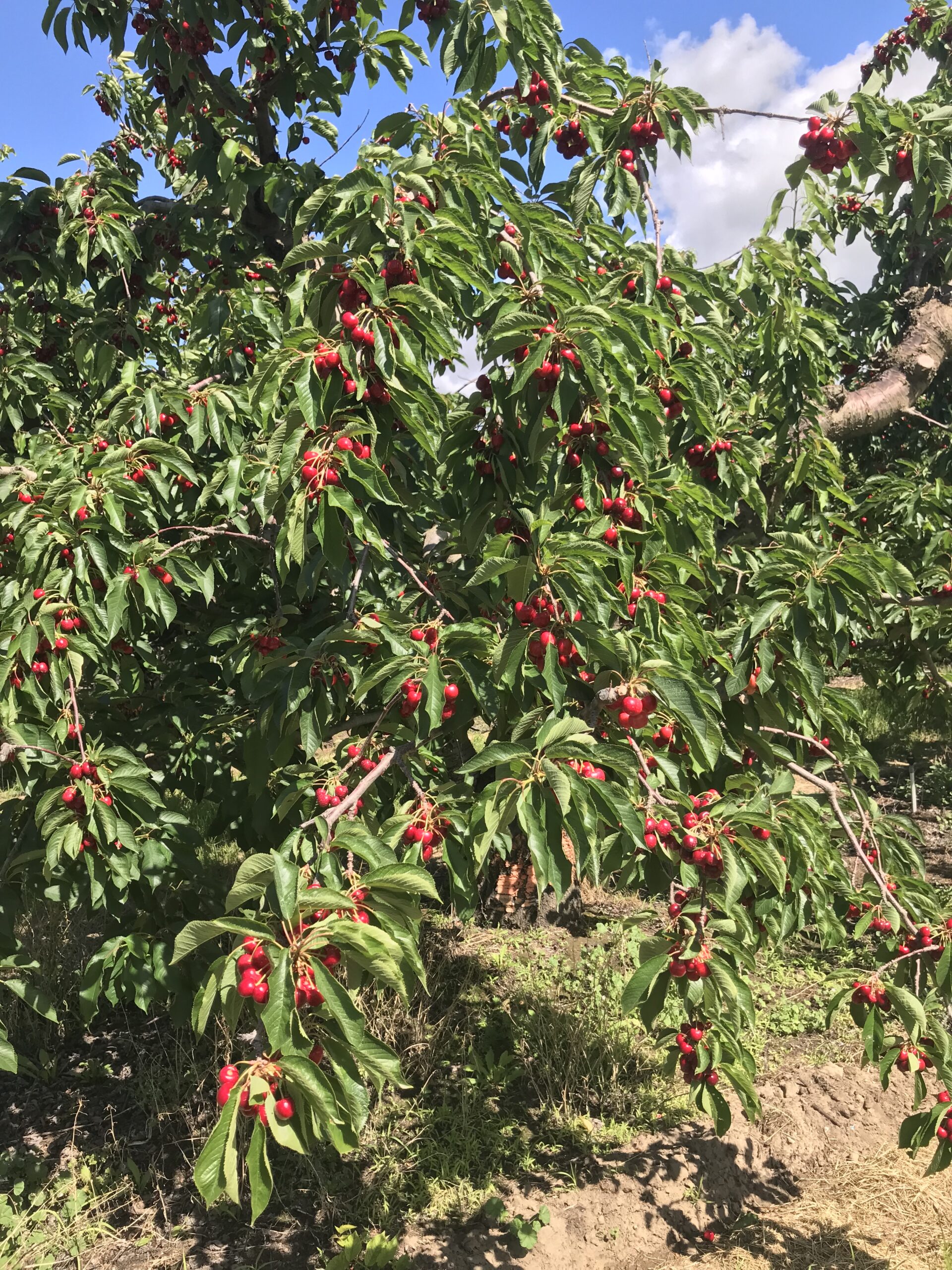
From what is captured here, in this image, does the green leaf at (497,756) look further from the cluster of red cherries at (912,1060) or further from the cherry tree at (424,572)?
the cluster of red cherries at (912,1060)

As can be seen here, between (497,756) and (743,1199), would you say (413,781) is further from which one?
(743,1199)

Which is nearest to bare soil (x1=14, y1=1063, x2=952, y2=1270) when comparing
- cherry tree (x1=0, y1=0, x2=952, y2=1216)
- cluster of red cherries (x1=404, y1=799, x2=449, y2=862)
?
cherry tree (x1=0, y1=0, x2=952, y2=1216)

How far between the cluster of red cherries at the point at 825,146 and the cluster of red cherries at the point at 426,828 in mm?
2046

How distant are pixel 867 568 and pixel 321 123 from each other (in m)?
3.18

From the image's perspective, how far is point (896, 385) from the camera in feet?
12.6

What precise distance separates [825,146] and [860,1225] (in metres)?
3.53

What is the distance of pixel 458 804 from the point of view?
2025mm

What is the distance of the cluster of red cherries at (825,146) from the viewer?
229cm

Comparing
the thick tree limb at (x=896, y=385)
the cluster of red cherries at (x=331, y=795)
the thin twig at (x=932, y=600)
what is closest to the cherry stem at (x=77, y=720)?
the cluster of red cherries at (x=331, y=795)

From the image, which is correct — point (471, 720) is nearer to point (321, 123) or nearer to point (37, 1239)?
point (37, 1239)

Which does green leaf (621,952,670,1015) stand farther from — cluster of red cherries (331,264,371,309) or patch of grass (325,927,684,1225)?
patch of grass (325,927,684,1225)

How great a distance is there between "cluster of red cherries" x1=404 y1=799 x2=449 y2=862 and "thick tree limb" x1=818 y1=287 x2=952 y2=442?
2.65 meters

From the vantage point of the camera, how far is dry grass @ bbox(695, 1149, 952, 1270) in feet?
9.27

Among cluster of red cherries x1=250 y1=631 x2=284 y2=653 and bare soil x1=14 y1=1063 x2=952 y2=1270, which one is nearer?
cluster of red cherries x1=250 y1=631 x2=284 y2=653
